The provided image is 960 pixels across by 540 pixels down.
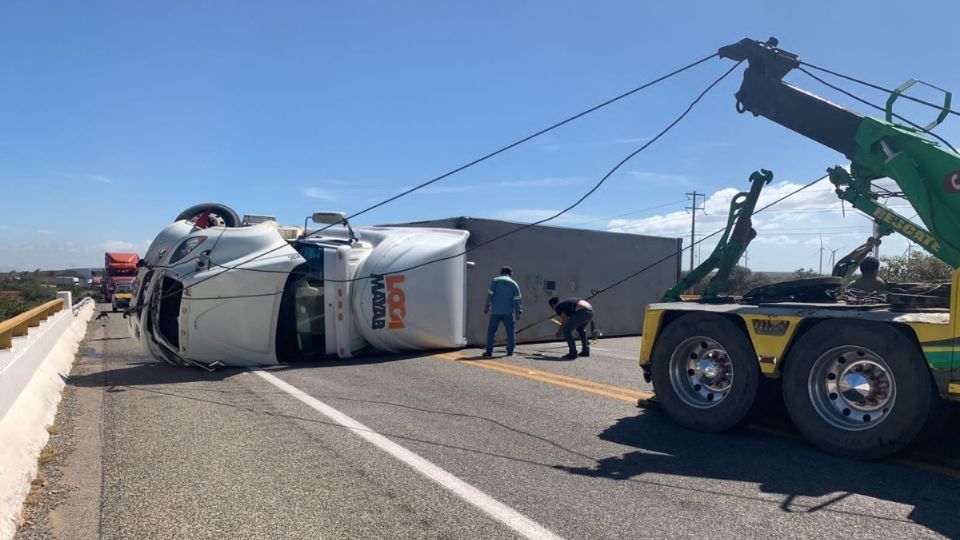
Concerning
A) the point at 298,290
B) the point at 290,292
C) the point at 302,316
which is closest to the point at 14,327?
the point at 290,292

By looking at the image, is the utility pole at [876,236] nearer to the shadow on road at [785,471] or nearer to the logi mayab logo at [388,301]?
the shadow on road at [785,471]

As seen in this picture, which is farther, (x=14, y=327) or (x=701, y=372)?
(x=14, y=327)

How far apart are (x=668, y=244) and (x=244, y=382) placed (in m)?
12.9

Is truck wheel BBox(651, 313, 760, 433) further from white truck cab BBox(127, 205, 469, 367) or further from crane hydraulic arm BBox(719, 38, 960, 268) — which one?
white truck cab BBox(127, 205, 469, 367)

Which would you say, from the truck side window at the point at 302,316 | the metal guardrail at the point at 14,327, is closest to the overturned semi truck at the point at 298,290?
the truck side window at the point at 302,316

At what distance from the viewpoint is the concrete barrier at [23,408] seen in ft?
13.3

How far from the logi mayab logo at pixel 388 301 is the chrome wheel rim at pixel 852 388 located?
7338 mm

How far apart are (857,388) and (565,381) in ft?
14.1

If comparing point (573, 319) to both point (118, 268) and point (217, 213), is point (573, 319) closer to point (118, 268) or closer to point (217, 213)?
point (217, 213)

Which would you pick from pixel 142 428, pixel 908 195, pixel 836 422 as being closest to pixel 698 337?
pixel 836 422

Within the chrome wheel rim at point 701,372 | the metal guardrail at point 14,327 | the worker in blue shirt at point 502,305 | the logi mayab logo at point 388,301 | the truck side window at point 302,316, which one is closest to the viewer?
the chrome wheel rim at point 701,372

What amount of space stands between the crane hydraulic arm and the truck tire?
862 cm

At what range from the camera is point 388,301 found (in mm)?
11383

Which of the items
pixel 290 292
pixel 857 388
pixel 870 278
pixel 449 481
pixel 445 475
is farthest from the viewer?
pixel 290 292
